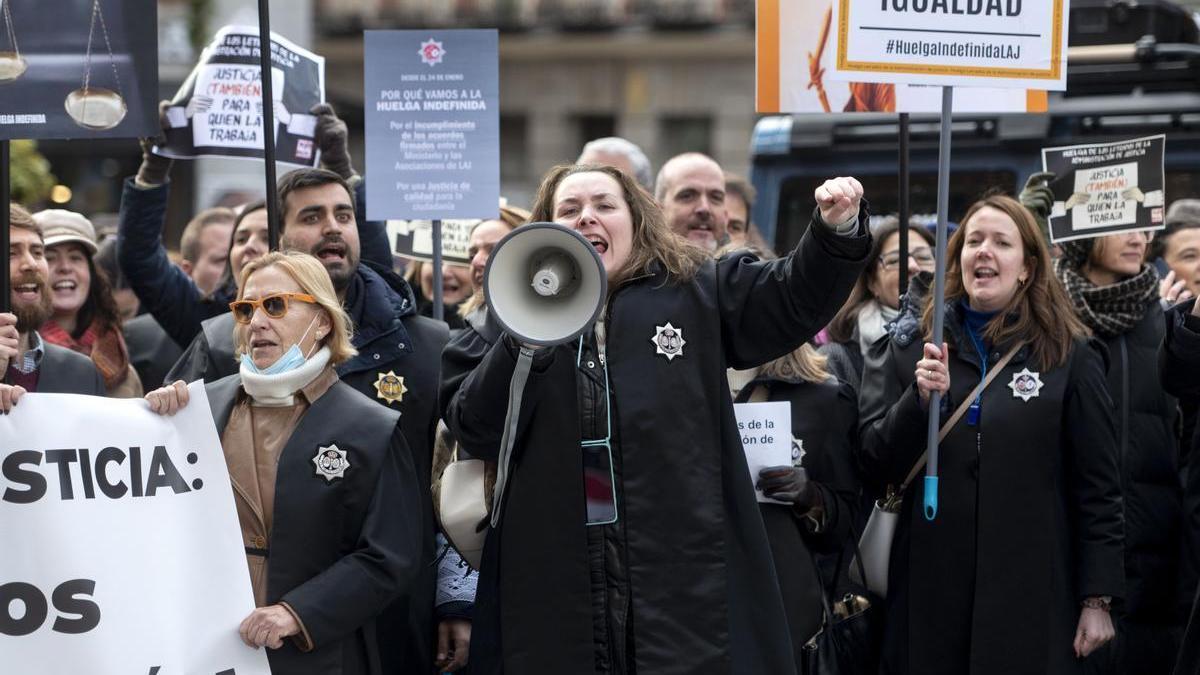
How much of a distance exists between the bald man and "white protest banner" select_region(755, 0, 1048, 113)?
59 cm

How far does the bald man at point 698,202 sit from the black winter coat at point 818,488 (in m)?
1.22

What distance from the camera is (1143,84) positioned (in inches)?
311

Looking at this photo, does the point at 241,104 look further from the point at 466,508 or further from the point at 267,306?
the point at 466,508

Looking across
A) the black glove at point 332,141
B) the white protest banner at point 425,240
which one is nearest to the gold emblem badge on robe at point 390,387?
the black glove at point 332,141

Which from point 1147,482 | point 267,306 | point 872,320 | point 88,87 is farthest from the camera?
point 872,320

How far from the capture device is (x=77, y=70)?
466cm

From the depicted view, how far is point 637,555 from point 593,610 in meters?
0.17

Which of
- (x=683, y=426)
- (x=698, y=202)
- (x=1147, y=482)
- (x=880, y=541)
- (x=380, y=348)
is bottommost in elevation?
(x=880, y=541)

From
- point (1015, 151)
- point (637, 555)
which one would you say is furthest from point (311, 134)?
point (1015, 151)

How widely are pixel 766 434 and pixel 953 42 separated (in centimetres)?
127

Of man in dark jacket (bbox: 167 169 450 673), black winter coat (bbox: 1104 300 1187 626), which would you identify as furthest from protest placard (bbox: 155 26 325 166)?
black winter coat (bbox: 1104 300 1187 626)

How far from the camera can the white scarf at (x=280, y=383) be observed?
13.6 ft

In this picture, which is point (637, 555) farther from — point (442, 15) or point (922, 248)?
point (442, 15)

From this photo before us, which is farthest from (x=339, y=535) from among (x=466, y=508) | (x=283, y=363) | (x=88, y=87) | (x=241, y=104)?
(x=241, y=104)
